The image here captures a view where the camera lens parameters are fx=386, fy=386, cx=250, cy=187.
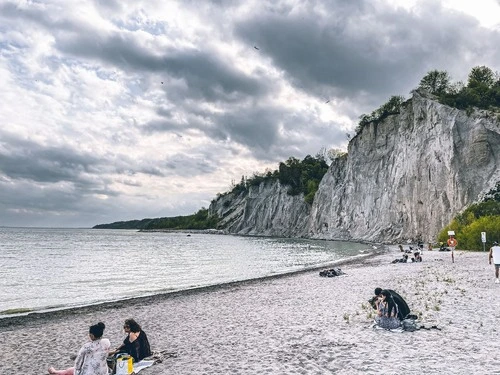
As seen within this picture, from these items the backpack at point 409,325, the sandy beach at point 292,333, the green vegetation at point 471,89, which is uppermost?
the green vegetation at point 471,89

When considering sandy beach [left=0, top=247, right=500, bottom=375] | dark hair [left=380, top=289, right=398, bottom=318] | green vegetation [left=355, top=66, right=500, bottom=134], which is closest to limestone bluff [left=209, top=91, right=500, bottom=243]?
green vegetation [left=355, top=66, right=500, bottom=134]

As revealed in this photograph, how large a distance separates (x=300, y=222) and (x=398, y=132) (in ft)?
209

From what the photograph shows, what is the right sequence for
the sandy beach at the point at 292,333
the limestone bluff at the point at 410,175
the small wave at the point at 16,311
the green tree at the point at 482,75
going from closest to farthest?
the sandy beach at the point at 292,333 → the small wave at the point at 16,311 → the limestone bluff at the point at 410,175 → the green tree at the point at 482,75

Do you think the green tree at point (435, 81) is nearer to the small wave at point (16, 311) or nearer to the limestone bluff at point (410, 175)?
the limestone bluff at point (410, 175)

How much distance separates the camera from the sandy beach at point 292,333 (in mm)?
9410

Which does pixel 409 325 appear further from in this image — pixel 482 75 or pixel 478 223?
pixel 482 75

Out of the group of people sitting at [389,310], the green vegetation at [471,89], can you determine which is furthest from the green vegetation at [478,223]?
the group of people sitting at [389,310]

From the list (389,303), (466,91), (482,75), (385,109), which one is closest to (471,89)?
(466,91)

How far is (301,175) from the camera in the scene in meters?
152

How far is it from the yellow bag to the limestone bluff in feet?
200

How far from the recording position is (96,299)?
24625 mm

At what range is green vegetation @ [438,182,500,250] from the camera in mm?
43875

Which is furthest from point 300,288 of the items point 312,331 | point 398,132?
point 398,132

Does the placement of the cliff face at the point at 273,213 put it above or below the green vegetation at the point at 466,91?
below
